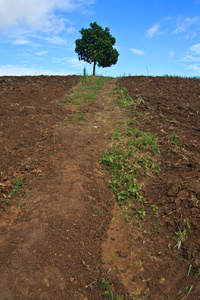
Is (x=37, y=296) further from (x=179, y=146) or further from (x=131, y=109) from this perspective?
(x=131, y=109)

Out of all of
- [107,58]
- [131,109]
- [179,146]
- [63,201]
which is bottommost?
[63,201]

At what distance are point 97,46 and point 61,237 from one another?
692 inches

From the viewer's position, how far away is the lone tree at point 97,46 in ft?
56.9

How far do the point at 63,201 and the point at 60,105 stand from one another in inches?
210

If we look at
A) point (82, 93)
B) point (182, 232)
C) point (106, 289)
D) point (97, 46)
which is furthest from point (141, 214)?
point (97, 46)

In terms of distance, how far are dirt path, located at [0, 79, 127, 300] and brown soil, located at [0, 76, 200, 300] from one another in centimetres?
1

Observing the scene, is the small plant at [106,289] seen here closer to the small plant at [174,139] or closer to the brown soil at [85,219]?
the brown soil at [85,219]

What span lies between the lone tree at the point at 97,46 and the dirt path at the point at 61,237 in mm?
15082

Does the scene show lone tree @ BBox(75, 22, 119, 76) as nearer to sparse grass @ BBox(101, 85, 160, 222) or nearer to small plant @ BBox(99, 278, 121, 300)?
sparse grass @ BBox(101, 85, 160, 222)

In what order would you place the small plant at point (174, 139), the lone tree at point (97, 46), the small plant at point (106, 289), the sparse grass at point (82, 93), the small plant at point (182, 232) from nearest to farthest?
the small plant at point (106, 289) < the small plant at point (182, 232) < the small plant at point (174, 139) < the sparse grass at point (82, 93) < the lone tree at point (97, 46)

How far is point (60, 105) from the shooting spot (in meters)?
7.88

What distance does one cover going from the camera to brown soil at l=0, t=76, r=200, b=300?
7.41ft

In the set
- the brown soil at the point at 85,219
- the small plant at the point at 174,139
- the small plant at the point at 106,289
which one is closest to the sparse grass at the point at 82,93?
the brown soil at the point at 85,219

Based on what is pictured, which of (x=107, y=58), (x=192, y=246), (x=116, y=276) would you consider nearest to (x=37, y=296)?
(x=116, y=276)
